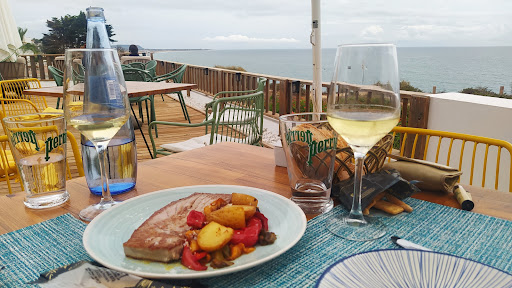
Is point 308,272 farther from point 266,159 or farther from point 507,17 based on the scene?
point 507,17

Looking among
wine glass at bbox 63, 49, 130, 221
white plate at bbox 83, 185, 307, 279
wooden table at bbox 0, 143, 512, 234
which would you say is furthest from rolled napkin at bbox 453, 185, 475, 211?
wine glass at bbox 63, 49, 130, 221

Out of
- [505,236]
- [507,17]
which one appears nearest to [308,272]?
[505,236]

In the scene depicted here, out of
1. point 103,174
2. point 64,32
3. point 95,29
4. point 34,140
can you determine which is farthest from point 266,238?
point 64,32

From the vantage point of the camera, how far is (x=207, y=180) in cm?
100

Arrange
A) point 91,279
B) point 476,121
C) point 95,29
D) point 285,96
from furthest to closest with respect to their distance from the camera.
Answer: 1. point 285,96
2. point 476,121
3. point 95,29
4. point 91,279

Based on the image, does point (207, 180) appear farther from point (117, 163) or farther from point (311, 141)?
point (311, 141)

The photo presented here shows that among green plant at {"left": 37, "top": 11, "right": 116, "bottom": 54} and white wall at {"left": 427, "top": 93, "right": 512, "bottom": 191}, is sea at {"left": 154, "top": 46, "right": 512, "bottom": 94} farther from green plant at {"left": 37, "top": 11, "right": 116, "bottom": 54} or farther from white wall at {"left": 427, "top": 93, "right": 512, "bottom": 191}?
white wall at {"left": 427, "top": 93, "right": 512, "bottom": 191}

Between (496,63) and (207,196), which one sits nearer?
(207,196)

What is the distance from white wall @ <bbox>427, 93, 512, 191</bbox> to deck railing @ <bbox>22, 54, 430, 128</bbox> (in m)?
0.15

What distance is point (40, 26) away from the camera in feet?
59.7

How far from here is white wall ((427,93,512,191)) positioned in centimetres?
303

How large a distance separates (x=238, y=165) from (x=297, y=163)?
400 mm

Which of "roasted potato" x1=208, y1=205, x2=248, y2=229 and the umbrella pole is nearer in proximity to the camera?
"roasted potato" x1=208, y1=205, x2=248, y2=229

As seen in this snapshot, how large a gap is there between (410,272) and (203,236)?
0.29 metres
